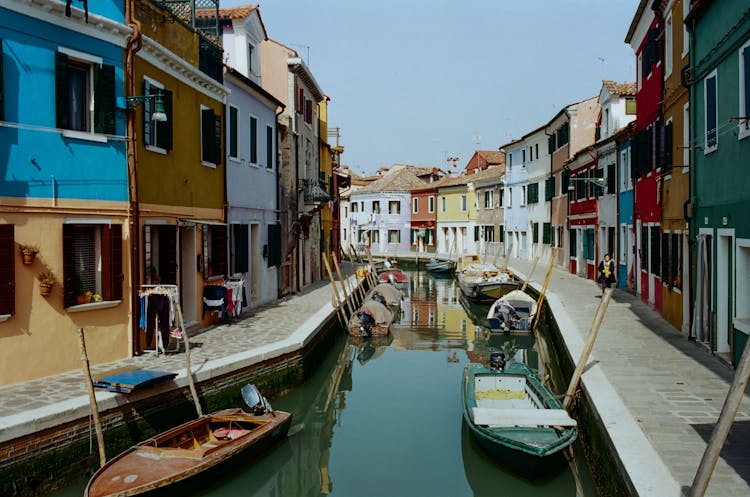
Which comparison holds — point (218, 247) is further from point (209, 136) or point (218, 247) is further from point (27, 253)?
point (27, 253)

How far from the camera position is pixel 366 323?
67.6 ft

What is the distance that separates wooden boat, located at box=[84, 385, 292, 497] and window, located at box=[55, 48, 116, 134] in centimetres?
519

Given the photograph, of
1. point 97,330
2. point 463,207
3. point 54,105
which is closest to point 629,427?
point 97,330

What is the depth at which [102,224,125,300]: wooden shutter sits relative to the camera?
11.9 metres

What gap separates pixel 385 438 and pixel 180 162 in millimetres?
7326

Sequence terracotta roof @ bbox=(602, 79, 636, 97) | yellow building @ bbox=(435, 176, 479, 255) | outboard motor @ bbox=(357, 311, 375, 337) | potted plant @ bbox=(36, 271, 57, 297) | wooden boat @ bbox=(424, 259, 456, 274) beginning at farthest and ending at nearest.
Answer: yellow building @ bbox=(435, 176, 479, 255) → wooden boat @ bbox=(424, 259, 456, 274) → terracotta roof @ bbox=(602, 79, 636, 97) → outboard motor @ bbox=(357, 311, 375, 337) → potted plant @ bbox=(36, 271, 57, 297)

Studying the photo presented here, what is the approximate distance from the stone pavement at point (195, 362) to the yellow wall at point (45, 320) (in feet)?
0.83

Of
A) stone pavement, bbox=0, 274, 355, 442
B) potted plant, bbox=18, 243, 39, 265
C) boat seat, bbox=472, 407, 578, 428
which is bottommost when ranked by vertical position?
boat seat, bbox=472, 407, 578, 428

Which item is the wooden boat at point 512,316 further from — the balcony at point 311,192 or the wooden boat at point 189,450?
the wooden boat at point 189,450

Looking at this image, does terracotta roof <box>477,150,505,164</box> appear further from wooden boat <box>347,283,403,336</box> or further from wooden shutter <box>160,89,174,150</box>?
wooden shutter <box>160,89,174,150</box>

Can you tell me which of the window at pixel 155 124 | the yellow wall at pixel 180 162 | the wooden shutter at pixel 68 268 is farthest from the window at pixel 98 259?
the window at pixel 155 124

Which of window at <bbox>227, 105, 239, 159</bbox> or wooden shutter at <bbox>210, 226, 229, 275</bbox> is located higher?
window at <bbox>227, 105, 239, 159</bbox>

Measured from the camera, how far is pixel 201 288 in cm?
1609

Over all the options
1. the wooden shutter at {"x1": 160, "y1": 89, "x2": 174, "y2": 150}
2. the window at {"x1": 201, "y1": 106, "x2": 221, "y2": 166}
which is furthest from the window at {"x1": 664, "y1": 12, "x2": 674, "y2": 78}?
the wooden shutter at {"x1": 160, "y1": 89, "x2": 174, "y2": 150}
